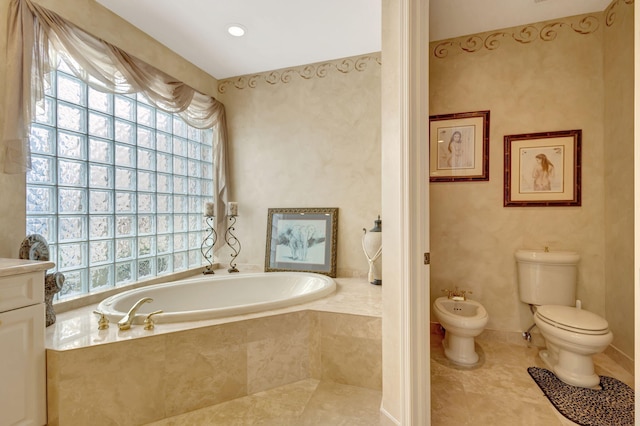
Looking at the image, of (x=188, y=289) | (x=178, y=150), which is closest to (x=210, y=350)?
(x=188, y=289)

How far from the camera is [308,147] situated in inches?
117

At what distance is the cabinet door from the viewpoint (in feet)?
3.90

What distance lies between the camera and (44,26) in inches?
67.2

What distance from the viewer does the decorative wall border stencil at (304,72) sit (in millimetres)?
2771

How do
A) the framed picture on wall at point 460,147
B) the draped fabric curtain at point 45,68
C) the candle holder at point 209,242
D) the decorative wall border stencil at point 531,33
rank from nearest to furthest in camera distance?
1. the draped fabric curtain at point 45,68
2. the decorative wall border stencil at point 531,33
3. the framed picture on wall at point 460,147
4. the candle holder at point 209,242

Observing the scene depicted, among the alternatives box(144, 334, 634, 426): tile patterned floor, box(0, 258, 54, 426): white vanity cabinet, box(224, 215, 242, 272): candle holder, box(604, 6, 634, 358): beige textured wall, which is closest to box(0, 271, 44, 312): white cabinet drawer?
box(0, 258, 54, 426): white vanity cabinet

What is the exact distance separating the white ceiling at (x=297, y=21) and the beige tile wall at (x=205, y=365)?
2.21 m

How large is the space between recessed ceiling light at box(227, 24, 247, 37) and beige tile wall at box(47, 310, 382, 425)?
2.28 metres

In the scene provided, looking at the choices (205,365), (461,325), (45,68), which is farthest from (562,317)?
(45,68)

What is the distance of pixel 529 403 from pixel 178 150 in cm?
339

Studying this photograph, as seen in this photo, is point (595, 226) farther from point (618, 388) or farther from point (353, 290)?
point (353, 290)

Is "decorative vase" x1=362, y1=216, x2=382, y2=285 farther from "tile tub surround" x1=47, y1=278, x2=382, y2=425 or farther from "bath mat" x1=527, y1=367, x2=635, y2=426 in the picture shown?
"bath mat" x1=527, y1=367, x2=635, y2=426

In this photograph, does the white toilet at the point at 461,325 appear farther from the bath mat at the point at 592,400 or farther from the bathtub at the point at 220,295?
the bathtub at the point at 220,295

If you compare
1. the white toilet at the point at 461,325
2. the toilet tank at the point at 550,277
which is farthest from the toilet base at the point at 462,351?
the toilet tank at the point at 550,277
